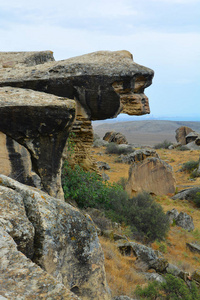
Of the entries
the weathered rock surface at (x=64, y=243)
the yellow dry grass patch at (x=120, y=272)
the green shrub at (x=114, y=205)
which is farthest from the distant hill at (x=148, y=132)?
the weathered rock surface at (x=64, y=243)

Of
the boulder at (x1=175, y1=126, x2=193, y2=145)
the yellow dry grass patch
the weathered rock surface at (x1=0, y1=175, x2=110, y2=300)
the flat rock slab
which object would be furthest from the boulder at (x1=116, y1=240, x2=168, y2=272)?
the boulder at (x1=175, y1=126, x2=193, y2=145)

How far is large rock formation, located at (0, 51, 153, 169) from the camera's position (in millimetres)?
7969

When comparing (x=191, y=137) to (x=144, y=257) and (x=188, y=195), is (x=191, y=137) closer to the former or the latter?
(x=188, y=195)

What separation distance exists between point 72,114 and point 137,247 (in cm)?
369

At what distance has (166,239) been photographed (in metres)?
8.47

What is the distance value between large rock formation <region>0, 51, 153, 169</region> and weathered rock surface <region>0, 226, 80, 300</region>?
22.0 ft

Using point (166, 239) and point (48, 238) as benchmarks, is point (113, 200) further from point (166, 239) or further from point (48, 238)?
point (48, 238)

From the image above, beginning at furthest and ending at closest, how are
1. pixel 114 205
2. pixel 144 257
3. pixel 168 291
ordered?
pixel 114 205 → pixel 144 257 → pixel 168 291

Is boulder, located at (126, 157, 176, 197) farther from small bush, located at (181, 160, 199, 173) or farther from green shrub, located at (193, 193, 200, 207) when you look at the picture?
small bush, located at (181, 160, 199, 173)

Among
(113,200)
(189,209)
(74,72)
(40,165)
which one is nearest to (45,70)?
(74,72)

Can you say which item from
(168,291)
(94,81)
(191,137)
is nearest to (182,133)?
(191,137)

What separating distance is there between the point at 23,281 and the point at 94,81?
6.96 meters

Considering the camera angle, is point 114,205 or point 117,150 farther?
point 117,150

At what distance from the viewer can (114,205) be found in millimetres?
8922
